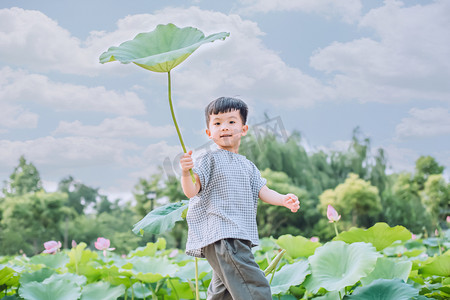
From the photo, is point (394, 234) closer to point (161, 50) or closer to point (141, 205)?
point (161, 50)

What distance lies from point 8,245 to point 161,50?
1319cm

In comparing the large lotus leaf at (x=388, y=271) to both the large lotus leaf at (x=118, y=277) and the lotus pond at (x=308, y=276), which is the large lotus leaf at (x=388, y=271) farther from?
the large lotus leaf at (x=118, y=277)

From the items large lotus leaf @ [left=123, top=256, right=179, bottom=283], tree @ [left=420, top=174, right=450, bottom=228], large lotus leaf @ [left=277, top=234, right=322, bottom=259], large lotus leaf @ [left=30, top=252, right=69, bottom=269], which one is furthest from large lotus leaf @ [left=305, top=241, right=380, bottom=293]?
tree @ [left=420, top=174, right=450, bottom=228]

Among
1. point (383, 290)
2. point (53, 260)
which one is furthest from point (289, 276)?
point (53, 260)

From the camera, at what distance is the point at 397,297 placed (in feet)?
5.83

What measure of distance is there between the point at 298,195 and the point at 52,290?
11121 mm

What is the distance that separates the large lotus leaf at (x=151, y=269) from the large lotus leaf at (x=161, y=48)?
42.7 inches

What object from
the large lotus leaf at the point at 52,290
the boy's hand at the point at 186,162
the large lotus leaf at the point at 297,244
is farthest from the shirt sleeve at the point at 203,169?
the large lotus leaf at the point at 52,290

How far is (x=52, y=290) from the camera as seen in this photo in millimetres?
2211

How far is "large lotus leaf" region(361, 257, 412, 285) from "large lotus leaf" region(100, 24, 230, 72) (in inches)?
49.2

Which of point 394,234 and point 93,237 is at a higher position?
point 394,234

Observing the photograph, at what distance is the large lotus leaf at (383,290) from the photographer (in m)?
1.80

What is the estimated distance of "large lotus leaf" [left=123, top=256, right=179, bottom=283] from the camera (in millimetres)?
2139

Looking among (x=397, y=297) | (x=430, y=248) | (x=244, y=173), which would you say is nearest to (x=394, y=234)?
(x=397, y=297)
